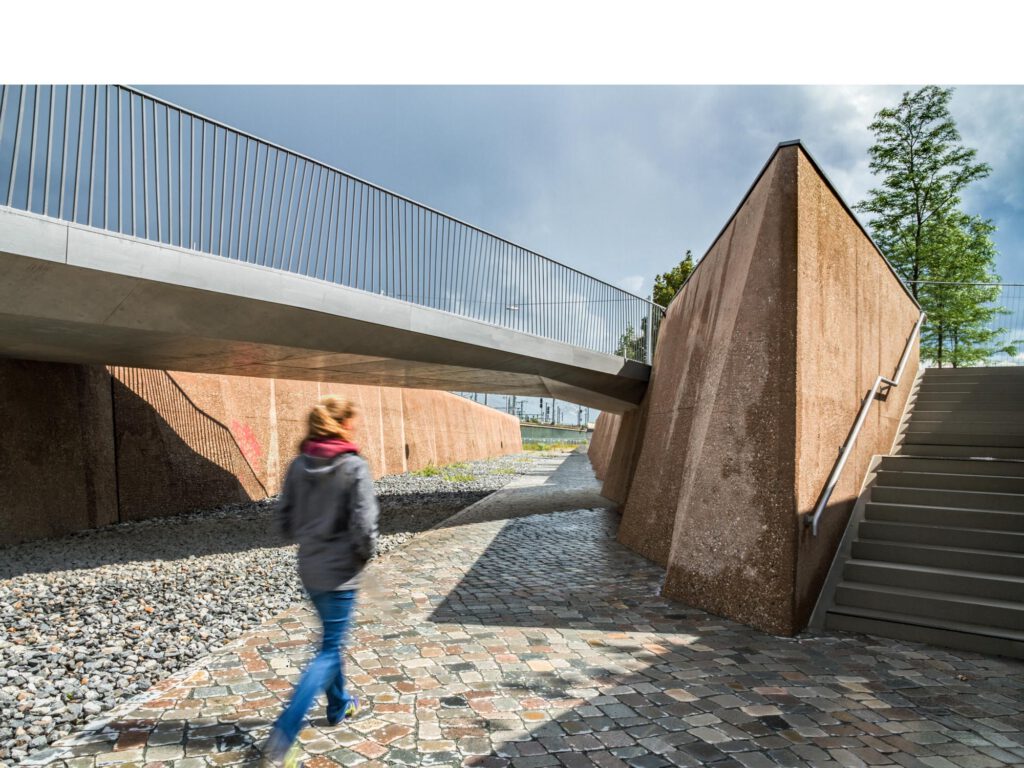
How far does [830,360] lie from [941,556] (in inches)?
86.0

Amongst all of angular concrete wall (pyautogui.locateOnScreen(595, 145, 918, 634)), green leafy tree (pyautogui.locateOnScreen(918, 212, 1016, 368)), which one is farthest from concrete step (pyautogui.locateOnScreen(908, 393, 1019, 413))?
green leafy tree (pyautogui.locateOnScreen(918, 212, 1016, 368))

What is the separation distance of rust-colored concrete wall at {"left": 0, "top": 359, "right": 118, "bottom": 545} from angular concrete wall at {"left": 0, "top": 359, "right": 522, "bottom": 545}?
0.05ft

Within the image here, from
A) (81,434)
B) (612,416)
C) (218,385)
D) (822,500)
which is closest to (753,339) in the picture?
(822,500)

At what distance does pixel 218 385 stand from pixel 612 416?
20.6 meters

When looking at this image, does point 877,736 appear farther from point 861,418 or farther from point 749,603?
point 861,418

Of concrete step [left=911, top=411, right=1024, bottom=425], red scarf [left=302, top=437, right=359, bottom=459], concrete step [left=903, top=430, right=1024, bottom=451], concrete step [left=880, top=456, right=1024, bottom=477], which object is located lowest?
concrete step [left=880, top=456, right=1024, bottom=477]

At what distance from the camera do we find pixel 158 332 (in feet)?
26.6

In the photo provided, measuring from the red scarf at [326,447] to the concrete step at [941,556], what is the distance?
5590mm

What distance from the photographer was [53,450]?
1015 centimetres

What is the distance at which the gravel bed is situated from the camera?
13.1ft

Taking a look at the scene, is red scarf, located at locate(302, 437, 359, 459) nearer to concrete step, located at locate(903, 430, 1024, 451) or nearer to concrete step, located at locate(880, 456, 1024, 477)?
concrete step, located at locate(880, 456, 1024, 477)

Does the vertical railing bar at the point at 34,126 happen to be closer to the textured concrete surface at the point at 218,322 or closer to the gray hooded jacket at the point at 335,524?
the textured concrete surface at the point at 218,322

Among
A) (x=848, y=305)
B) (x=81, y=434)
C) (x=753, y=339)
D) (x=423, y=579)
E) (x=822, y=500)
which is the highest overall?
(x=848, y=305)

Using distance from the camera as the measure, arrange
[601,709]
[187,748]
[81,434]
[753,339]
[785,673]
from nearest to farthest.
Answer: [187,748] < [601,709] < [785,673] < [753,339] < [81,434]
